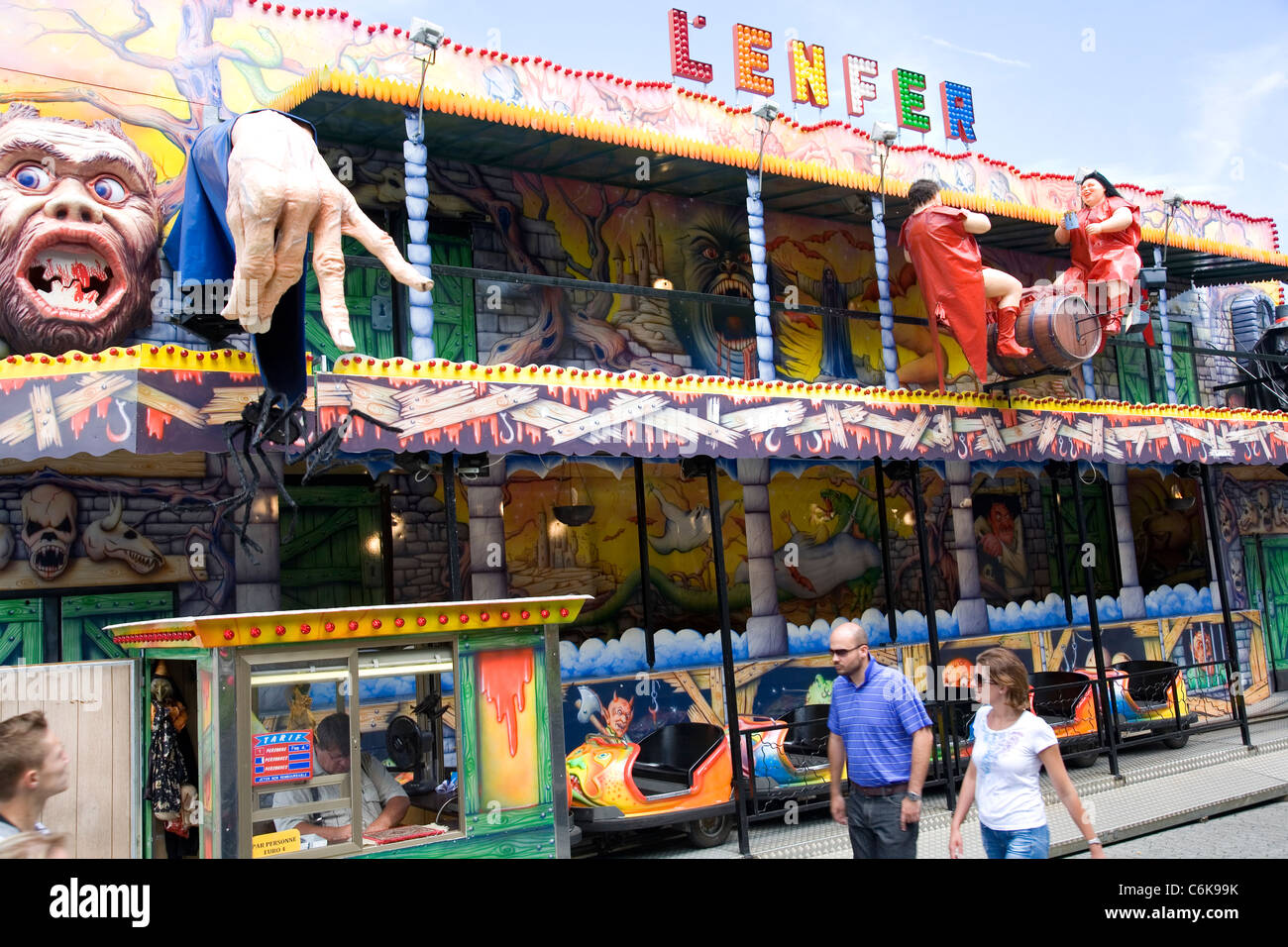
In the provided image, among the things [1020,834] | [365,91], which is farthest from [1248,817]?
[365,91]

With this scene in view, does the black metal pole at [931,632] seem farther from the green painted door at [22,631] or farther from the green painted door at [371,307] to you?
the green painted door at [22,631]

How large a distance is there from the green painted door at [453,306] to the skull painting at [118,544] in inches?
144

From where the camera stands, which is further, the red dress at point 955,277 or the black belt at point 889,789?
the red dress at point 955,277

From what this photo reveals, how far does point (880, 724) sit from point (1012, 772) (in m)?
0.71

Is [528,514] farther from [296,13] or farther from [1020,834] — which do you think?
[1020,834]

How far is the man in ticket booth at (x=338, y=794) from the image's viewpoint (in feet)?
22.1

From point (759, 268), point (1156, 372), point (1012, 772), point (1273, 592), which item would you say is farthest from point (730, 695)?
point (1273, 592)

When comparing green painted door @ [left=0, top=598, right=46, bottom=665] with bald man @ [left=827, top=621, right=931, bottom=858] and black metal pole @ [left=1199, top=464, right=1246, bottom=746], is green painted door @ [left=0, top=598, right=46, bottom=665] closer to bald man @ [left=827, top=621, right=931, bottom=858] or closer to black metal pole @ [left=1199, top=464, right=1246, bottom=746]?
bald man @ [left=827, top=621, right=931, bottom=858]

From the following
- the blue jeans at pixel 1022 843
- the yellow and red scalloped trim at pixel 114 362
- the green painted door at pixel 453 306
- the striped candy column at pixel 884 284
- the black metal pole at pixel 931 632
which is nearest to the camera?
the blue jeans at pixel 1022 843

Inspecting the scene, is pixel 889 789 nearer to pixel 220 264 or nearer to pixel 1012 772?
pixel 1012 772

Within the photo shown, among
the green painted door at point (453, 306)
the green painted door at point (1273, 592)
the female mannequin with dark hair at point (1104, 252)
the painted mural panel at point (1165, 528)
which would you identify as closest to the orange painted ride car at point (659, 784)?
the green painted door at point (453, 306)

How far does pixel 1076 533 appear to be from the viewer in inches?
782

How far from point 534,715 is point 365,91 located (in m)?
5.70

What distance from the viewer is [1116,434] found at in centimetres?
1325
